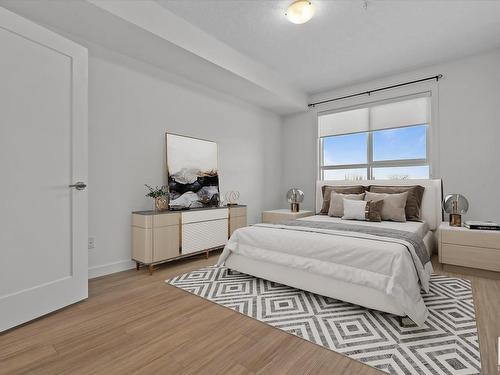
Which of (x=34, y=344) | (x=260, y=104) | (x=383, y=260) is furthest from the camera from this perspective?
(x=260, y=104)

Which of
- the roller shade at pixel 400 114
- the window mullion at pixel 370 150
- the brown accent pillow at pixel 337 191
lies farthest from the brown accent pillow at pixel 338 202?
the roller shade at pixel 400 114

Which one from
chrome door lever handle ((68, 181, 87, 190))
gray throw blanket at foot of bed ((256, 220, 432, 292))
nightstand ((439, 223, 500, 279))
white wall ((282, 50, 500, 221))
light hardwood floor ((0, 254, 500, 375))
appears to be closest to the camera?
light hardwood floor ((0, 254, 500, 375))

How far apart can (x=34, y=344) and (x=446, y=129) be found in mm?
4997

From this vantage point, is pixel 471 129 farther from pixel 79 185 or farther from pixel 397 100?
pixel 79 185

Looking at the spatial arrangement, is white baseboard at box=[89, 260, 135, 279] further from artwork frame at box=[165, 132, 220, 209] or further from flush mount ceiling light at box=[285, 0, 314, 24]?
flush mount ceiling light at box=[285, 0, 314, 24]

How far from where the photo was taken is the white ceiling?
2.66 meters

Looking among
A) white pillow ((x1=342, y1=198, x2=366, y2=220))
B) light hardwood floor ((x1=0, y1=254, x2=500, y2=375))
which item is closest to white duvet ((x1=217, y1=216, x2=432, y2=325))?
light hardwood floor ((x1=0, y1=254, x2=500, y2=375))

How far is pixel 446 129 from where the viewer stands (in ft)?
12.4

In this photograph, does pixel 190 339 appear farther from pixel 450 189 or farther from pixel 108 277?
pixel 450 189

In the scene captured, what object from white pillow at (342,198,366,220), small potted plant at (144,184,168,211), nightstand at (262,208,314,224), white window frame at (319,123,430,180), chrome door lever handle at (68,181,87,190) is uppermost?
white window frame at (319,123,430,180)

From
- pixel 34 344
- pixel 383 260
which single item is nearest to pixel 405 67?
pixel 383 260

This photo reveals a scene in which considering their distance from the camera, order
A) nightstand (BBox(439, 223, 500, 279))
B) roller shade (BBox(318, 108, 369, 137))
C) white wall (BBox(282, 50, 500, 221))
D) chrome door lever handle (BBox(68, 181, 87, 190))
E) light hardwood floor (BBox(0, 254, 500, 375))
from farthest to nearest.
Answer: roller shade (BBox(318, 108, 369, 137))
white wall (BBox(282, 50, 500, 221))
nightstand (BBox(439, 223, 500, 279))
chrome door lever handle (BBox(68, 181, 87, 190))
light hardwood floor (BBox(0, 254, 500, 375))

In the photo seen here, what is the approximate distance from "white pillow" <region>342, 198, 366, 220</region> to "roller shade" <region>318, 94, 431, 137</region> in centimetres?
174

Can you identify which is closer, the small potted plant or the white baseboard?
the white baseboard
